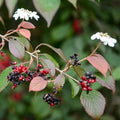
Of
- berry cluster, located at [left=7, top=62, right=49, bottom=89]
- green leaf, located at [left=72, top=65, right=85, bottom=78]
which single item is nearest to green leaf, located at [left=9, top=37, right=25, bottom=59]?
berry cluster, located at [left=7, top=62, right=49, bottom=89]

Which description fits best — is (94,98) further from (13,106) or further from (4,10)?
(13,106)

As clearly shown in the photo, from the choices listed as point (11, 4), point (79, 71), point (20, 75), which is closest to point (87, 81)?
point (79, 71)

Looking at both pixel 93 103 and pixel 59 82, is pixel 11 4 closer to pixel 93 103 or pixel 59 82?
pixel 59 82

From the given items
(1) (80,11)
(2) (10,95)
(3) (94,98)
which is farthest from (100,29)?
(3) (94,98)

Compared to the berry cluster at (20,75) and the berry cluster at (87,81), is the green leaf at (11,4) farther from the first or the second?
the berry cluster at (87,81)

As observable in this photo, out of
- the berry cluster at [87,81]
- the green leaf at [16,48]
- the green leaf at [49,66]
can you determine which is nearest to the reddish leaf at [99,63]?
the berry cluster at [87,81]

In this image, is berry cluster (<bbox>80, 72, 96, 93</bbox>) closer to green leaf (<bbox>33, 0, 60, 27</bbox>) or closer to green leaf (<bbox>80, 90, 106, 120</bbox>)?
green leaf (<bbox>80, 90, 106, 120</bbox>)
